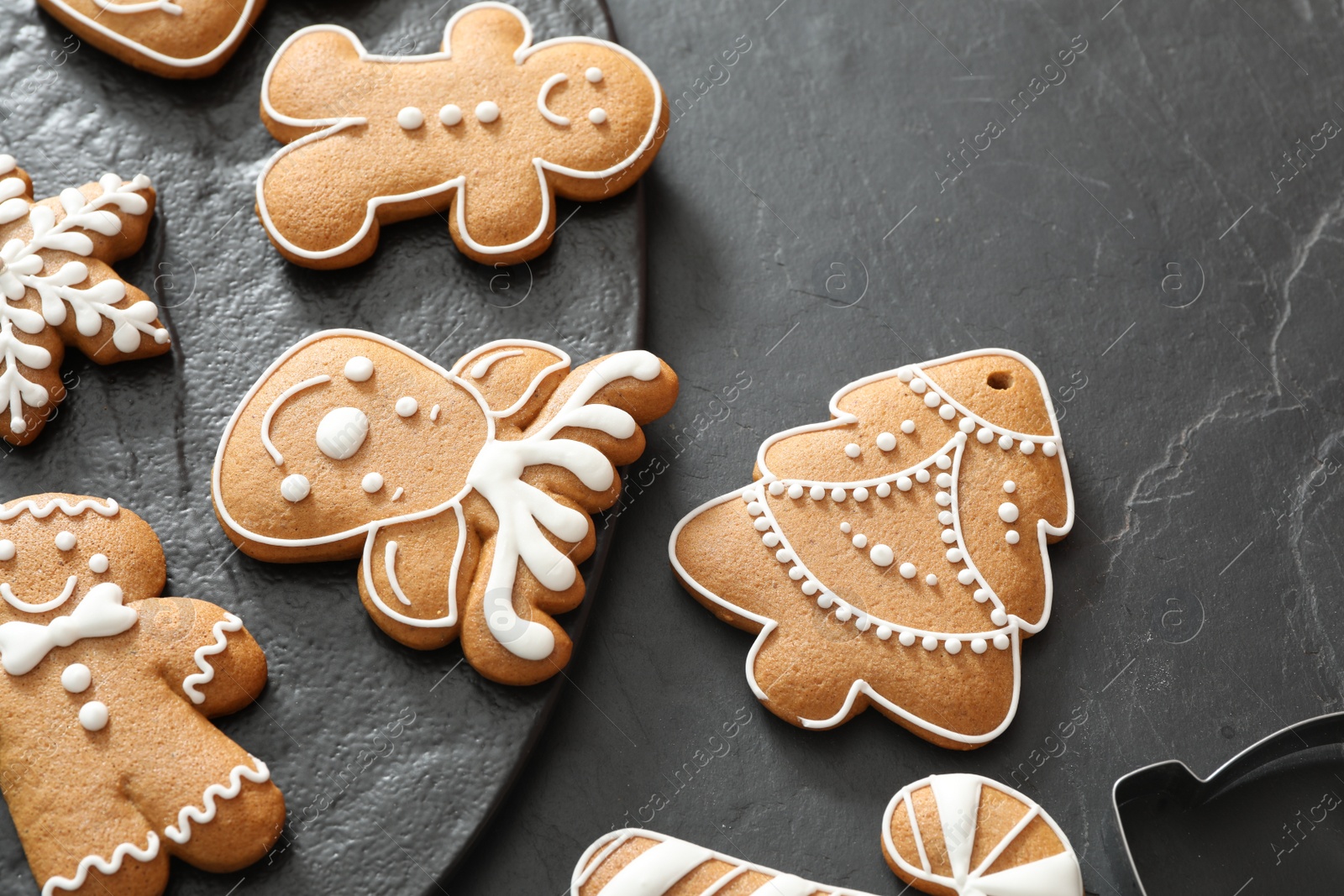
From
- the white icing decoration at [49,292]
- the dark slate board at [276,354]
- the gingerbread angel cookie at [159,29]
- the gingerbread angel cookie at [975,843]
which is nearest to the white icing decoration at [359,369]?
the dark slate board at [276,354]

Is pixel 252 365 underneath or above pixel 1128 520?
above

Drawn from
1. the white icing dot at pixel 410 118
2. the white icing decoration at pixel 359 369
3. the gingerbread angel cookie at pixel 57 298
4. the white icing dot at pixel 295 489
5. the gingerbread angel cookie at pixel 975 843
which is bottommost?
the gingerbread angel cookie at pixel 975 843

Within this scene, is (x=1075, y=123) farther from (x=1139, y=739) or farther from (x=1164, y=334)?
(x=1139, y=739)

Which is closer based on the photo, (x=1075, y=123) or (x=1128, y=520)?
(x=1128, y=520)

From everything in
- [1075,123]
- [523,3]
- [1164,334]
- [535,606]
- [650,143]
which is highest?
[523,3]

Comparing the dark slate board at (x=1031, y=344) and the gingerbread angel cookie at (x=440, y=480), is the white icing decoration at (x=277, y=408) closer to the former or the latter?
the gingerbread angel cookie at (x=440, y=480)

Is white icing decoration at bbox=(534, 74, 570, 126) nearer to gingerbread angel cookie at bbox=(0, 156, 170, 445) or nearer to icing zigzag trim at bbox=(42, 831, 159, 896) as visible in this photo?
gingerbread angel cookie at bbox=(0, 156, 170, 445)

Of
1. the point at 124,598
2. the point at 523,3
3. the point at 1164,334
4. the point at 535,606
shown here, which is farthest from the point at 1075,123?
the point at 124,598
